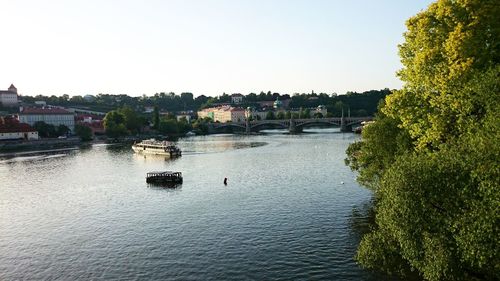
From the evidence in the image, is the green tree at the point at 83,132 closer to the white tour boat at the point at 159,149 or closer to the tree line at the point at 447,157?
the white tour boat at the point at 159,149

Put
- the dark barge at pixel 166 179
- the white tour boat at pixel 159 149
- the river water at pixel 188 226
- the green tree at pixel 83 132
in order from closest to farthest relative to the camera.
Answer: the river water at pixel 188 226
the dark barge at pixel 166 179
the white tour boat at pixel 159 149
the green tree at pixel 83 132

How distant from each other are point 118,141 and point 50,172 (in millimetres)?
91537

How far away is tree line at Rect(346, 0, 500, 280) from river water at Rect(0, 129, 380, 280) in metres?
9.21

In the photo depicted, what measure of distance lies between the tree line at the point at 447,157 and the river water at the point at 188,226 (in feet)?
30.2

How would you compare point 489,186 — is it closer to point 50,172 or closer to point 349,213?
point 349,213

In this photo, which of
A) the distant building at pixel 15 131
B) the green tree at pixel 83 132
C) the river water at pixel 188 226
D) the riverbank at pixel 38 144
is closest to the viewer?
the river water at pixel 188 226

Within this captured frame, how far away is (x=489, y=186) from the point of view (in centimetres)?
1975

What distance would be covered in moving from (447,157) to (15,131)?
172212 millimetres

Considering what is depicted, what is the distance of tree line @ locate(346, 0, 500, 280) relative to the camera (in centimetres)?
2064

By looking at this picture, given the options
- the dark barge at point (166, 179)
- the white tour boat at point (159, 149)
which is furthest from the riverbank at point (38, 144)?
the dark barge at point (166, 179)

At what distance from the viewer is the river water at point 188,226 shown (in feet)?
115

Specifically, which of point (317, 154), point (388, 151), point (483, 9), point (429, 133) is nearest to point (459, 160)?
point (429, 133)

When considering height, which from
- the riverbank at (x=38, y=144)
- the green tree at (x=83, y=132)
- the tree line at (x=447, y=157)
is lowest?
the riverbank at (x=38, y=144)

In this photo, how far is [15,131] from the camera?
165 m
